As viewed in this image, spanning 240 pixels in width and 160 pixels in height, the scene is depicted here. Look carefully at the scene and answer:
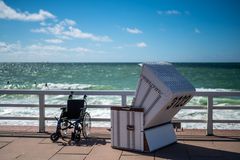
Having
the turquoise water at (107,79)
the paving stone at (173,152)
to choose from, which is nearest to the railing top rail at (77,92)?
the paving stone at (173,152)

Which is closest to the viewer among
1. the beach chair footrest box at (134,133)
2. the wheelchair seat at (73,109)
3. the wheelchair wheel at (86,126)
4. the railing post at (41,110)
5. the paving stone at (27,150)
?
the paving stone at (27,150)

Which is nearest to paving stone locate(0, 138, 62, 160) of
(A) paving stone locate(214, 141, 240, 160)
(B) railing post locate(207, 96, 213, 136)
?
(A) paving stone locate(214, 141, 240, 160)

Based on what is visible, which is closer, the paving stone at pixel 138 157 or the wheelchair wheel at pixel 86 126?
the paving stone at pixel 138 157

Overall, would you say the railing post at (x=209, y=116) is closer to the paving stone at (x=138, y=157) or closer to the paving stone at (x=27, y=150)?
the paving stone at (x=138, y=157)

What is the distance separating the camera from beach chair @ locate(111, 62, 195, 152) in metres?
6.35

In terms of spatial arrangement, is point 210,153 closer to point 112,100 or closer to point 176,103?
point 176,103

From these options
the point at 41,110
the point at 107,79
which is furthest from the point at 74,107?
the point at 107,79

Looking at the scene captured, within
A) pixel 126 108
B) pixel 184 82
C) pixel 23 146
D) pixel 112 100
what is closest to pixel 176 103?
pixel 184 82

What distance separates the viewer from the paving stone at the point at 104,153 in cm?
623

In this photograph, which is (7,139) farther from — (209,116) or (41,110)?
(209,116)

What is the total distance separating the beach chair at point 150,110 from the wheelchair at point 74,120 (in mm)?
918

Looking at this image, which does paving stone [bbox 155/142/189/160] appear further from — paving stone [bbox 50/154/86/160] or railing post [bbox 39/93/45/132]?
railing post [bbox 39/93/45/132]

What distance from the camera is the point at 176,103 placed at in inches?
264

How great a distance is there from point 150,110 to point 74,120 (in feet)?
6.26
